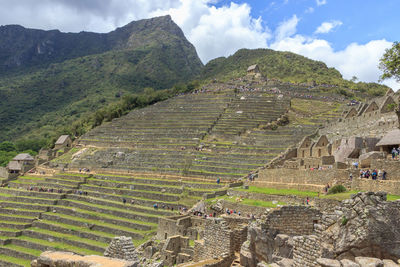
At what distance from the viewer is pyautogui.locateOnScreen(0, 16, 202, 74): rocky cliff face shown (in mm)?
142288

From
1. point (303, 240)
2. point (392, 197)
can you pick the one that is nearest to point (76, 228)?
point (392, 197)

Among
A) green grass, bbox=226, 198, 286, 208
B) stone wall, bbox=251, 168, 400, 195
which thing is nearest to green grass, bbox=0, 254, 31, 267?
green grass, bbox=226, 198, 286, 208

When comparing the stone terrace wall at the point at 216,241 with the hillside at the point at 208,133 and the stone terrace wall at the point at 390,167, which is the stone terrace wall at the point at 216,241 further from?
the hillside at the point at 208,133

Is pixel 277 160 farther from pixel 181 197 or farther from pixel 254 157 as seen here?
pixel 181 197

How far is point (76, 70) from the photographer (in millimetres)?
117688

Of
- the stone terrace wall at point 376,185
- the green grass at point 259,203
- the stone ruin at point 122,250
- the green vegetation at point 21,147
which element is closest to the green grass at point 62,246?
the green grass at point 259,203

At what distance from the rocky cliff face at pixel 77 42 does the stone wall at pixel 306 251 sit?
141 m

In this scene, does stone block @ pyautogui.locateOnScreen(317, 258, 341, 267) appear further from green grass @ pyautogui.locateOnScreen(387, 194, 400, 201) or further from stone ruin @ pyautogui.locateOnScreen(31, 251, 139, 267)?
green grass @ pyautogui.locateOnScreen(387, 194, 400, 201)

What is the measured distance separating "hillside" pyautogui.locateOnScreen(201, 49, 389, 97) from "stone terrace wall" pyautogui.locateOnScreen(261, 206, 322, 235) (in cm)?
5347

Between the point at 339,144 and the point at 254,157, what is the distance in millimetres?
8368

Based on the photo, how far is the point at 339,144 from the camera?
21547 millimetres

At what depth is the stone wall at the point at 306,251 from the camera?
491cm

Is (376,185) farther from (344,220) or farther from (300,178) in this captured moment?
(344,220)

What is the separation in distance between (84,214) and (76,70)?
102007mm
